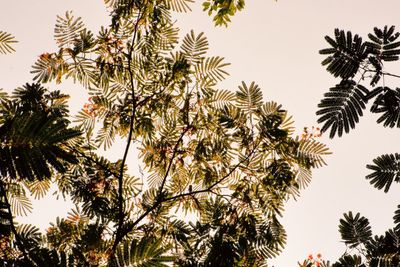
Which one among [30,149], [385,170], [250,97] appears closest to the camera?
[30,149]

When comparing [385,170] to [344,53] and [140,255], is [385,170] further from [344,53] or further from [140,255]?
[140,255]

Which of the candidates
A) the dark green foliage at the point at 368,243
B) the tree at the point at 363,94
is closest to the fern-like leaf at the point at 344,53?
the tree at the point at 363,94

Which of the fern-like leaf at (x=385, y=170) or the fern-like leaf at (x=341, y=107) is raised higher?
the fern-like leaf at (x=341, y=107)

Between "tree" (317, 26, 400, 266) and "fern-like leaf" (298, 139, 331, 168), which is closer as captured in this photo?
"tree" (317, 26, 400, 266)

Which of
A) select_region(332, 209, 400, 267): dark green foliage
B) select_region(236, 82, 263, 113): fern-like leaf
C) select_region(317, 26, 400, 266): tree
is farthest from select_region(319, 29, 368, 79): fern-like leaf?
select_region(236, 82, 263, 113): fern-like leaf

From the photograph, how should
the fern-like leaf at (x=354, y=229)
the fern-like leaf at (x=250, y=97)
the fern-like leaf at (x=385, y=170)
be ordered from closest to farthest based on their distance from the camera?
1. the fern-like leaf at (x=385, y=170)
2. the fern-like leaf at (x=354, y=229)
3. the fern-like leaf at (x=250, y=97)

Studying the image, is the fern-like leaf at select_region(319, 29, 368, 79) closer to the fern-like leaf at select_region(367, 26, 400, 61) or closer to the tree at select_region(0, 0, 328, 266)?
the fern-like leaf at select_region(367, 26, 400, 61)

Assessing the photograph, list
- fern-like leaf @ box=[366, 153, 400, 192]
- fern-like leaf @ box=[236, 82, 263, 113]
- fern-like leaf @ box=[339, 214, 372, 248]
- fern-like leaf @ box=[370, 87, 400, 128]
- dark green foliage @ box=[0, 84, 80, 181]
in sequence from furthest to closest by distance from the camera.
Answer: fern-like leaf @ box=[236, 82, 263, 113], fern-like leaf @ box=[339, 214, 372, 248], fern-like leaf @ box=[366, 153, 400, 192], fern-like leaf @ box=[370, 87, 400, 128], dark green foliage @ box=[0, 84, 80, 181]

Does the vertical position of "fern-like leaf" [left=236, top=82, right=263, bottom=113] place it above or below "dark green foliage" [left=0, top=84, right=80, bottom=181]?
above

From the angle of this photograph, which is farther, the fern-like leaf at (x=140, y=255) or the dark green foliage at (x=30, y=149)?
the fern-like leaf at (x=140, y=255)

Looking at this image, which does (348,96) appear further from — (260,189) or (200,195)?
(200,195)

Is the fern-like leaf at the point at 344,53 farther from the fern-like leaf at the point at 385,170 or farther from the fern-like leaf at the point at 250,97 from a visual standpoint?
the fern-like leaf at the point at 250,97

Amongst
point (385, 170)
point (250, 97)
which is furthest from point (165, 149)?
point (385, 170)

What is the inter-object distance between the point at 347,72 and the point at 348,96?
0.36 feet
